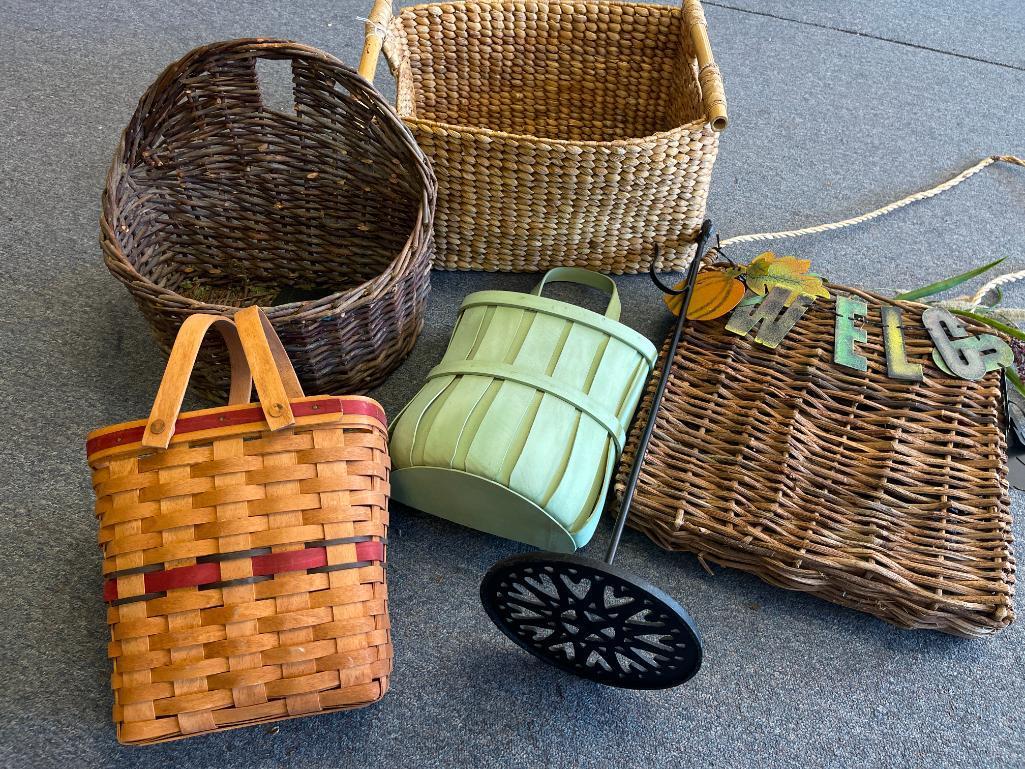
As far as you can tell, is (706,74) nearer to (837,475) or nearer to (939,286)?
(939,286)

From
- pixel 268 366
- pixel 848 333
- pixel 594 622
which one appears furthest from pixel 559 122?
pixel 594 622

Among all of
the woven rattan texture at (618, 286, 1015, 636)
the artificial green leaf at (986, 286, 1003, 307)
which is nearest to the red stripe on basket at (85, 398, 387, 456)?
the woven rattan texture at (618, 286, 1015, 636)

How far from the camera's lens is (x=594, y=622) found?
92 cm

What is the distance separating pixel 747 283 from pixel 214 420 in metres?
0.84

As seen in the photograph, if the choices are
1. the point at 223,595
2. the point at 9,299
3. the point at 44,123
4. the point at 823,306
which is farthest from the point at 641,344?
the point at 44,123

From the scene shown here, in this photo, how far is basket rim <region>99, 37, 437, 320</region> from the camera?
38.7 inches

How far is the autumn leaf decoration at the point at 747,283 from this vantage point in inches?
49.4

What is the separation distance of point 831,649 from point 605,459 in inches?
15.7

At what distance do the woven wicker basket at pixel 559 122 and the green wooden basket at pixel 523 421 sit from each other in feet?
0.71

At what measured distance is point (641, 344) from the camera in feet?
3.90

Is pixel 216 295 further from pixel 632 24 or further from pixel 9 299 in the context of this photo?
pixel 632 24

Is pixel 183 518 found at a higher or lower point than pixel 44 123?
lower

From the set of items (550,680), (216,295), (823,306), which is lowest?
(550,680)

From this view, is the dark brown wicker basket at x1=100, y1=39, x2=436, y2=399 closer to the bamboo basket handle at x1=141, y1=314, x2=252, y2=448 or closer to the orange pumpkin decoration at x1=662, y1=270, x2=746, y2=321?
the bamboo basket handle at x1=141, y1=314, x2=252, y2=448
